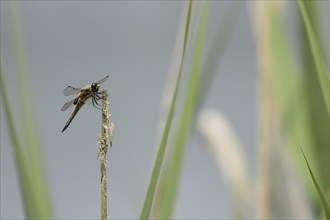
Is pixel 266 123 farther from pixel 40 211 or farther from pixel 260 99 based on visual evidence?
pixel 40 211

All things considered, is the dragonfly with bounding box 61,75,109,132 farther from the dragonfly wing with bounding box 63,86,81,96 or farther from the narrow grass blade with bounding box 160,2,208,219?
the narrow grass blade with bounding box 160,2,208,219

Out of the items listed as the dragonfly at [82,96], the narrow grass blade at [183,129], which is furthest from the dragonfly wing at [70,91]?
the narrow grass blade at [183,129]

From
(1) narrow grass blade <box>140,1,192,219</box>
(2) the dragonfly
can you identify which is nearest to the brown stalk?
(1) narrow grass blade <box>140,1,192,219</box>

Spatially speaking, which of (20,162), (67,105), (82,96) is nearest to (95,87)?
(82,96)

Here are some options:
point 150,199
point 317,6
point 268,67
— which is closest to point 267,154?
point 268,67

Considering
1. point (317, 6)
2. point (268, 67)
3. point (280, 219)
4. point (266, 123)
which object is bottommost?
point (280, 219)

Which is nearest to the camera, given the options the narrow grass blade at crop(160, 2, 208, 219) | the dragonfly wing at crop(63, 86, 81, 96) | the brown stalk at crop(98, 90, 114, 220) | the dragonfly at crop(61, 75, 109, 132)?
the brown stalk at crop(98, 90, 114, 220)
